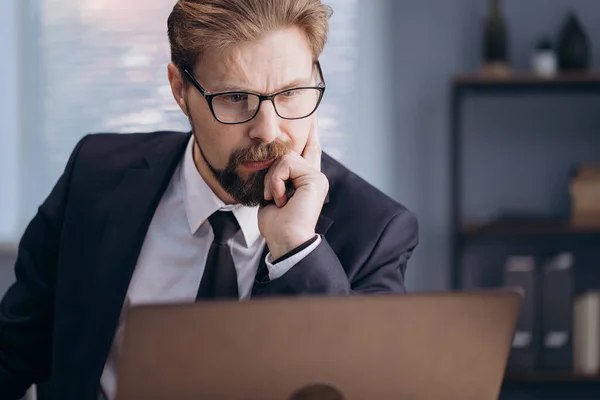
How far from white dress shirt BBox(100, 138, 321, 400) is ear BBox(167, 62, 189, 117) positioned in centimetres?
13

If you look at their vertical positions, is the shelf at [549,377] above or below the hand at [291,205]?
below

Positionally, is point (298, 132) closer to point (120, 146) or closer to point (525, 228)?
point (120, 146)

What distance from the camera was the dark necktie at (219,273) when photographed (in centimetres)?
158

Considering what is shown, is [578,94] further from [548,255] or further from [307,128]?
[307,128]

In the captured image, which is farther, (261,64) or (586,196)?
(586,196)

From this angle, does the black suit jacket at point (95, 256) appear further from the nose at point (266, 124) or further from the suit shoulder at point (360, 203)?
the nose at point (266, 124)

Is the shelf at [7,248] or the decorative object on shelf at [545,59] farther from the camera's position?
the shelf at [7,248]

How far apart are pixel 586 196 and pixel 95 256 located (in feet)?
7.71

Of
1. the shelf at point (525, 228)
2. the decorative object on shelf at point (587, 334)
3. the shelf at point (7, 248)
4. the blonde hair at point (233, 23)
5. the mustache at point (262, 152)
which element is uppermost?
the blonde hair at point (233, 23)

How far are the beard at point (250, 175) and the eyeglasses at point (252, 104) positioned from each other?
0.17ft

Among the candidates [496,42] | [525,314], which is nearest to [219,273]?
[525,314]

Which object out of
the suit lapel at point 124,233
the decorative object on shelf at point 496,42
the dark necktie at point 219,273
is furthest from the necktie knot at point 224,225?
the decorative object on shelf at point 496,42

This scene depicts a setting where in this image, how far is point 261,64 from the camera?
1.50 m

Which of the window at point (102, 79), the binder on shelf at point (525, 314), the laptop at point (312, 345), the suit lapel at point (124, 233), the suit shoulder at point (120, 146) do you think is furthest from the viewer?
the window at point (102, 79)
